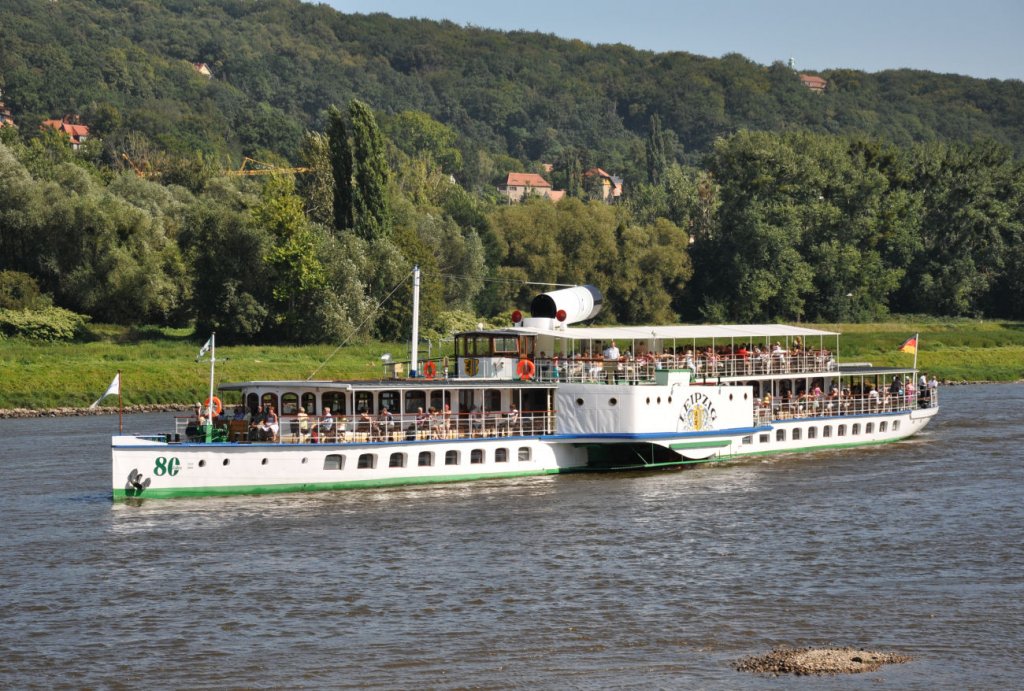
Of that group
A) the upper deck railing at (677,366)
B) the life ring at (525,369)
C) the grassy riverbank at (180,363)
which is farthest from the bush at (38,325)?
the life ring at (525,369)

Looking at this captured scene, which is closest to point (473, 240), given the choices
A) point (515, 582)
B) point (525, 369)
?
point (525, 369)

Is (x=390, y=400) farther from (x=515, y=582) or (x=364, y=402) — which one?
(x=515, y=582)

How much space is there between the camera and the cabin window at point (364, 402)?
49.9 metres

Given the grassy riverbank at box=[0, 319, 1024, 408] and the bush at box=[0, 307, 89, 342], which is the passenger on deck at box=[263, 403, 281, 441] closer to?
the grassy riverbank at box=[0, 319, 1024, 408]

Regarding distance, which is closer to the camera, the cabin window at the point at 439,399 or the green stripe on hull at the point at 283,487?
A: the green stripe on hull at the point at 283,487

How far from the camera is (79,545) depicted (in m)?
39.2

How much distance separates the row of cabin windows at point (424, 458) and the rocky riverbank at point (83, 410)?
106ft

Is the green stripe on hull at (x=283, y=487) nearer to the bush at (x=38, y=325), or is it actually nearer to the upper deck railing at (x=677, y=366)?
the upper deck railing at (x=677, y=366)

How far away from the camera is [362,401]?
50.0 meters

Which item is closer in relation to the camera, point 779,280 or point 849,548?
point 849,548

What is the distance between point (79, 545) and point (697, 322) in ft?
317

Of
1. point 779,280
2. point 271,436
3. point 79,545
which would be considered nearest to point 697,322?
point 779,280

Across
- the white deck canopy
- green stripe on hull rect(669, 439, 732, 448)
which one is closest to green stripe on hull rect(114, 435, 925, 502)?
green stripe on hull rect(669, 439, 732, 448)

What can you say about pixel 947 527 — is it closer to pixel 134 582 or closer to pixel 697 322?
pixel 134 582
